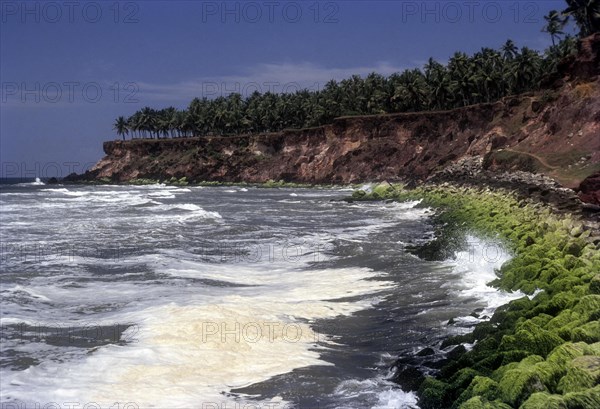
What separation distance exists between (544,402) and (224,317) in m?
6.97

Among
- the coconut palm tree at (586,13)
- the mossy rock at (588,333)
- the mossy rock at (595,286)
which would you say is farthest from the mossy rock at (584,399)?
the coconut palm tree at (586,13)

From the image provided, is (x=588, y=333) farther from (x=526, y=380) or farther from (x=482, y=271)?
(x=482, y=271)

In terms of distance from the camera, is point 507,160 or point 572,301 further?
point 507,160

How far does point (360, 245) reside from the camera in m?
23.9

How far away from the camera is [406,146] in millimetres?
82250

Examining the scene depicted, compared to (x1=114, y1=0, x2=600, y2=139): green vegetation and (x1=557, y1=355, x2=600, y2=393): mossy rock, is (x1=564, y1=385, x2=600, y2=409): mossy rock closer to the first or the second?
(x1=557, y1=355, x2=600, y2=393): mossy rock

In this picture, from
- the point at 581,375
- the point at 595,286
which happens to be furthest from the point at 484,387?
the point at 595,286

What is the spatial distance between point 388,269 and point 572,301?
328 inches

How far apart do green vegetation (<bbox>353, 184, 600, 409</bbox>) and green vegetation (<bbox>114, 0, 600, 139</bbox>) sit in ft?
149

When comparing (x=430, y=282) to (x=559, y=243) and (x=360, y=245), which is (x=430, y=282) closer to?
(x=559, y=243)

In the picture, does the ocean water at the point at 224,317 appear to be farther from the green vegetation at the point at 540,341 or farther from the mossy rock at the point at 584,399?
the mossy rock at the point at 584,399

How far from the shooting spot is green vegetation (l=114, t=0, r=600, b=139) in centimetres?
7288

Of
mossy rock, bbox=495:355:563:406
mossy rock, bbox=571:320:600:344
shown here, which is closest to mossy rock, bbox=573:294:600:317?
mossy rock, bbox=571:320:600:344

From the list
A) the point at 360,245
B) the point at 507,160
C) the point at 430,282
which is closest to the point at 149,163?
the point at 507,160
